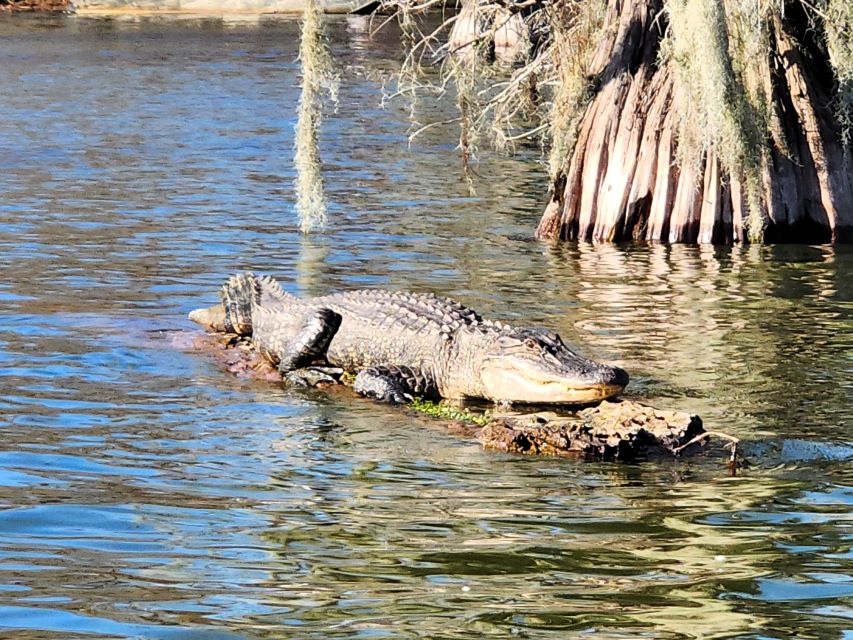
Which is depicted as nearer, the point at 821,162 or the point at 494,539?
the point at 494,539

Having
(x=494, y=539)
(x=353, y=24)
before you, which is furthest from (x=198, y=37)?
(x=494, y=539)

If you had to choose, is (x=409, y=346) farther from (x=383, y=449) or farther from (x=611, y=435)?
(x=611, y=435)

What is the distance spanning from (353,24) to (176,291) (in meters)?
31.6

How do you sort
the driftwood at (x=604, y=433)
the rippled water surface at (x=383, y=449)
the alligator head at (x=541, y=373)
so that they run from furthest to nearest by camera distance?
the alligator head at (x=541, y=373) < the driftwood at (x=604, y=433) < the rippled water surface at (x=383, y=449)

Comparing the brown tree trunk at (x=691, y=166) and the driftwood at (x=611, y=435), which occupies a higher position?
the brown tree trunk at (x=691, y=166)

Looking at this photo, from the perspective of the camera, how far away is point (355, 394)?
29.7ft

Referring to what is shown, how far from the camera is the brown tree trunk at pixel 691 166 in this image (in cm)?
1322

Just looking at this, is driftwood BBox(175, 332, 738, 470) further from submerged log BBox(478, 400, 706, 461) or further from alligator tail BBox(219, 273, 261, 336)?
alligator tail BBox(219, 273, 261, 336)

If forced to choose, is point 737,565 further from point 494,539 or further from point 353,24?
point 353,24

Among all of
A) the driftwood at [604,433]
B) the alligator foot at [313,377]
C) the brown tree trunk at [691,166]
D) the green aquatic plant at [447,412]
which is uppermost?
the brown tree trunk at [691,166]

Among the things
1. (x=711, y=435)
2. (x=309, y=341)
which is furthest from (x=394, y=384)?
(x=711, y=435)

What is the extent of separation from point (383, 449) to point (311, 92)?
6.67m

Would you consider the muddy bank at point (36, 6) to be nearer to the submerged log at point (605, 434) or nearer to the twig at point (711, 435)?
the submerged log at point (605, 434)

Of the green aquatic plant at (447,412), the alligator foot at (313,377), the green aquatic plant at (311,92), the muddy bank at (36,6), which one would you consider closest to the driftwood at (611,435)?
the green aquatic plant at (447,412)
